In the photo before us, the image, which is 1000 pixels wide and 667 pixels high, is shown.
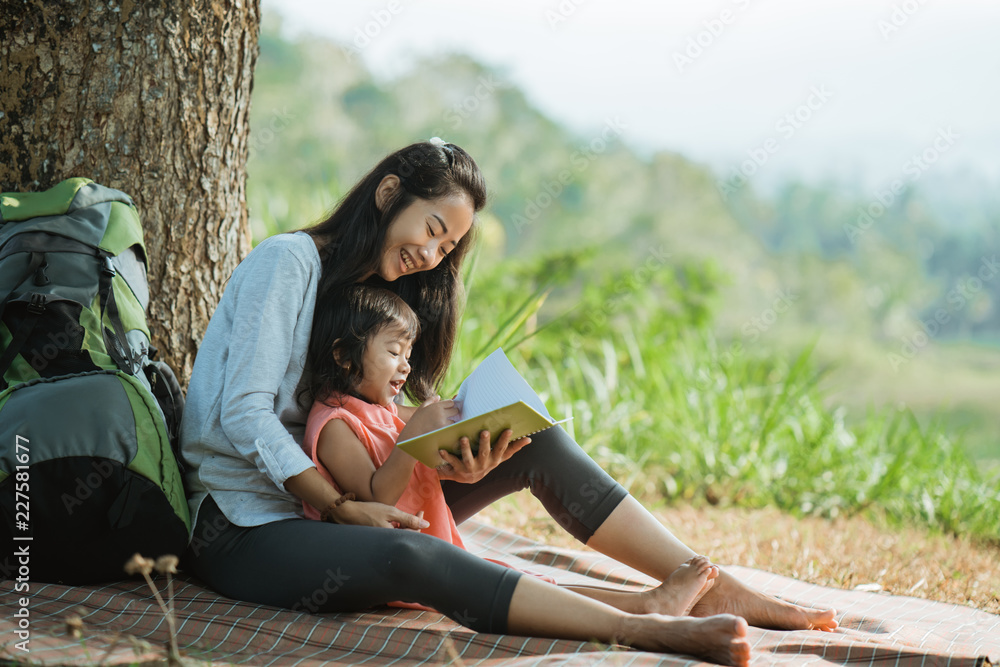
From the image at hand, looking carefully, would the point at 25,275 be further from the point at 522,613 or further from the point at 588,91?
the point at 588,91

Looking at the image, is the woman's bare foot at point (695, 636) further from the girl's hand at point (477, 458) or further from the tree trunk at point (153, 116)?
the tree trunk at point (153, 116)

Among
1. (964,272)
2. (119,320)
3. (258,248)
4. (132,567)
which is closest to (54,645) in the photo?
(132,567)

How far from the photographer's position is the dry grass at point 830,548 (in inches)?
108

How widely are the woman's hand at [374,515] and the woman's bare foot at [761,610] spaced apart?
2.37ft

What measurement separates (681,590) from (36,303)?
1583 mm

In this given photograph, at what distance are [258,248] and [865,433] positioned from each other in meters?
3.80

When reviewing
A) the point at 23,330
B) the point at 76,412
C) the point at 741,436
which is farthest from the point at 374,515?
the point at 741,436

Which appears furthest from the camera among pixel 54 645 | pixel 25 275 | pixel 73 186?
pixel 73 186

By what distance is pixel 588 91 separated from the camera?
1196 inches

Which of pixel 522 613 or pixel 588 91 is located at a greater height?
pixel 588 91

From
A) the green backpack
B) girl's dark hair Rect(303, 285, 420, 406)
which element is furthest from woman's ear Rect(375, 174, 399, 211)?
the green backpack

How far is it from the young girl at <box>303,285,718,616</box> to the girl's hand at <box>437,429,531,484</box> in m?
0.05

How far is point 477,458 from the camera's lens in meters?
1.88

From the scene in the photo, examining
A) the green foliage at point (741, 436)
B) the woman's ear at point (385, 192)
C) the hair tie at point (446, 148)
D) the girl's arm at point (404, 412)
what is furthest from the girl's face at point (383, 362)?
the green foliage at point (741, 436)
